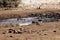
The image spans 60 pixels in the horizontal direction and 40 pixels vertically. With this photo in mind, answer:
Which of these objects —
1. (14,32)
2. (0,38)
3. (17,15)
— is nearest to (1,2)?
(17,15)

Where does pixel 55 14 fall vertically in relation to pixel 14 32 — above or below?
below

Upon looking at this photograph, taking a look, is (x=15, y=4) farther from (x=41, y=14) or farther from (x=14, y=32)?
(x=14, y=32)

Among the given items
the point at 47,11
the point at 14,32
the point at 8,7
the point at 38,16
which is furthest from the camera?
the point at 8,7

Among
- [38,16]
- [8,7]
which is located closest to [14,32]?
[38,16]

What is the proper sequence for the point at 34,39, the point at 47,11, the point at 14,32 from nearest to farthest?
the point at 34,39
the point at 14,32
the point at 47,11

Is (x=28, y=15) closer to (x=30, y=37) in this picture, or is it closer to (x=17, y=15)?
(x=17, y=15)

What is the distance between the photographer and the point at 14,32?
18047 millimetres

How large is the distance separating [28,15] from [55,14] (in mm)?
3652

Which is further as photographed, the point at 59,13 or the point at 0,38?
the point at 59,13

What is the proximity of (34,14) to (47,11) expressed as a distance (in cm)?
279

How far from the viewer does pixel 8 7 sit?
37750mm

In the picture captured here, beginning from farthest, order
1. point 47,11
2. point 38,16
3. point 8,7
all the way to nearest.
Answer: point 8,7
point 47,11
point 38,16

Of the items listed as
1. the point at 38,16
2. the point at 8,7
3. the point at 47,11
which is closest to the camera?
the point at 38,16

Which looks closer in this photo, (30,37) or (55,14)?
(30,37)
